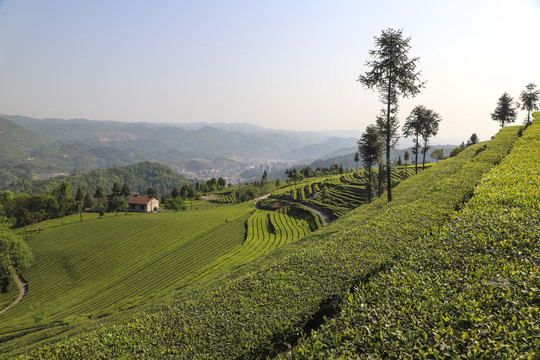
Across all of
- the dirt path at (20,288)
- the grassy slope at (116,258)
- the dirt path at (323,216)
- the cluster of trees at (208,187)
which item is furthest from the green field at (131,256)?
the cluster of trees at (208,187)

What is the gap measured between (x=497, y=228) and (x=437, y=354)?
694 cm

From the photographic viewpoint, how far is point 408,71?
25.7 metres

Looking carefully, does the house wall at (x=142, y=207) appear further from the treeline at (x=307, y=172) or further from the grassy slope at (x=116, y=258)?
the treeline at (x=307, y=172)

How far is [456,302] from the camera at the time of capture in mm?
6758

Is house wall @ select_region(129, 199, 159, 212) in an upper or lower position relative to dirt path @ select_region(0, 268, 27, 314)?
upper

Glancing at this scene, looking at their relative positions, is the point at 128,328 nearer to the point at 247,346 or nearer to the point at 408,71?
the point at 247,346

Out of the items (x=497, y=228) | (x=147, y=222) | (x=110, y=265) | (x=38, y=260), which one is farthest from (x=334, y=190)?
(x=38, y=260)

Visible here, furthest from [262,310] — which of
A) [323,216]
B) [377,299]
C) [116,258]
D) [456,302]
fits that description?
[116,258]

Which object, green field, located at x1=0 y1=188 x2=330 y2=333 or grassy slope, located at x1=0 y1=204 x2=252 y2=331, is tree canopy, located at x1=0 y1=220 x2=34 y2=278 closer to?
green field, located at x1=0 y1=188 x2=330 y2=333

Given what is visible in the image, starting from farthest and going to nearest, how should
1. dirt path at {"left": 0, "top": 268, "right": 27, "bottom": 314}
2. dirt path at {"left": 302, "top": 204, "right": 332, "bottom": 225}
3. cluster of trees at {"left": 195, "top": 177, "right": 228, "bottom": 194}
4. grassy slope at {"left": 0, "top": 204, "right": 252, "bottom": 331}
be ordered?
cluster of trees at {"left": 195, "top": 177, "right": 228, "bottom": 194}
dirt path at {"left": 302, "top": 204, "right": 332, "bottom": 225}
dirt path at {"left": 0, "top": 268, "right": 27, "bottom": 314}
grassy slope at {"left": 0, "top": 204, "right": 252, "bottom": 331}

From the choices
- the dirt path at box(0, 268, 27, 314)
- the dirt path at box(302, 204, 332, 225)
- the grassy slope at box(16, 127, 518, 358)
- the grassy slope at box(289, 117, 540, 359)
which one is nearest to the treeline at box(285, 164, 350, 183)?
the dirt path at box(302, 204, 332, 225)

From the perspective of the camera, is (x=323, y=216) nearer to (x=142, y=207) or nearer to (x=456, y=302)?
(x=456, y=302)

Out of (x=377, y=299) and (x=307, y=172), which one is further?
(x=307, y=172)

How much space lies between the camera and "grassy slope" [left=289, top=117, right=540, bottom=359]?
18.6 ft
